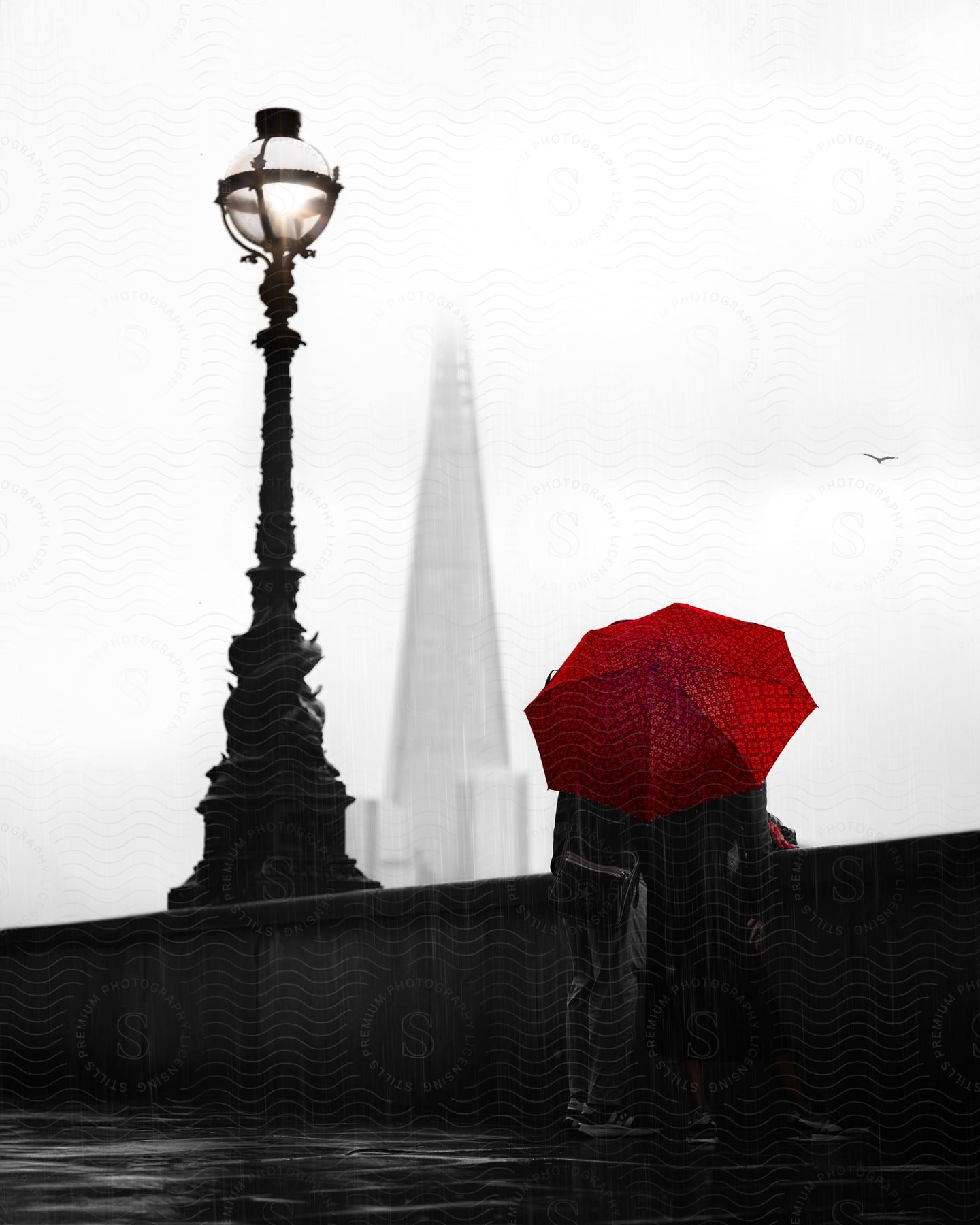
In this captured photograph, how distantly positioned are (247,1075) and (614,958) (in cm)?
263

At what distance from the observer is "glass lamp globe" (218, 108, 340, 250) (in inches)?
319

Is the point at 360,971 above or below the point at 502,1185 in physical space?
above

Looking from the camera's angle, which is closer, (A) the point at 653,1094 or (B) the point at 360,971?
(A) the point at 653,1094

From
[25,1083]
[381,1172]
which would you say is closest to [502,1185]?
[381,1172]

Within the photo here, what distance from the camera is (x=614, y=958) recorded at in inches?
217

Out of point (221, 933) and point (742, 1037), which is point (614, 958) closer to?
point (742, 1037)

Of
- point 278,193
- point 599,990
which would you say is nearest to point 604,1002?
point 599,990

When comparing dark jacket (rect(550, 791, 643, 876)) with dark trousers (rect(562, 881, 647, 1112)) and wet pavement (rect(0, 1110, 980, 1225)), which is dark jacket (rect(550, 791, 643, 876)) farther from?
wet pavement (rect(0, 1110, 980, 1225))

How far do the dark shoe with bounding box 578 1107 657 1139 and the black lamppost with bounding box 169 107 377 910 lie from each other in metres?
2.74

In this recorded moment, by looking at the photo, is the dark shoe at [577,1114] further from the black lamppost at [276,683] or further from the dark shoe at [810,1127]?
the black lamppost at [276,683]

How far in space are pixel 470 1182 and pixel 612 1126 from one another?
3.11 ft

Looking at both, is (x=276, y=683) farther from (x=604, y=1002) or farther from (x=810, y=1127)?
(x=810, y=1127)

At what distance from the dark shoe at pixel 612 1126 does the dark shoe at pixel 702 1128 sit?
367mm

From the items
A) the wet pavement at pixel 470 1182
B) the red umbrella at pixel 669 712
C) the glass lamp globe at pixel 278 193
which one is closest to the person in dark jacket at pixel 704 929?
the red umbrella at pixel 669 712
